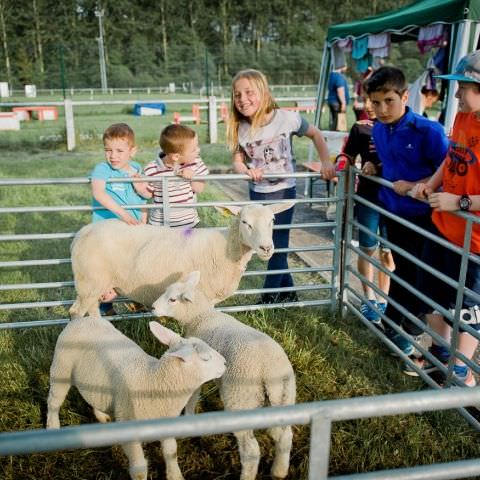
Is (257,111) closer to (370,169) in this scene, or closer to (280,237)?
(370,169)

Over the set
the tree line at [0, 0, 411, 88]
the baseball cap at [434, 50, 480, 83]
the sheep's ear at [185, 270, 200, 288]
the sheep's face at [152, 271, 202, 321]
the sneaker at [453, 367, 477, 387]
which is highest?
the tree line at [0, 0, 411, 88]

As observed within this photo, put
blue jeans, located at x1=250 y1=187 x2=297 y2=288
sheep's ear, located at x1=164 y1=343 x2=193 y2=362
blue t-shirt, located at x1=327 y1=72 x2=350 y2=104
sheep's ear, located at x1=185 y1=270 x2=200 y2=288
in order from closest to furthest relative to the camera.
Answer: sheep's ear, located at x1=164 y1=343 x2=193 y2=362, sheep's ear, located at x1=185 y1=270 x2=200 y2=288, blue jeans, located at x1=250 y1=187 x2=297 y2=288, blue t-shirt, located at x1=327 y1=72 x2=350 y2=104

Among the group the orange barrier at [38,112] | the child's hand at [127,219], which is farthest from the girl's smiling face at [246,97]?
the orange barrier at [38,112]

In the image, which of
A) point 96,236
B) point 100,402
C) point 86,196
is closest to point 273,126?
point 96,236

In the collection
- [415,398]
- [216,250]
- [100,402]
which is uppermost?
[415,398]

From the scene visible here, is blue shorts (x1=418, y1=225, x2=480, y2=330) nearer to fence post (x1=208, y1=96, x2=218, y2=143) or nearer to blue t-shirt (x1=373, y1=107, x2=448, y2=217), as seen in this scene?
blue t-shirt (x1=373, y1=107, x2=448, y2=217)

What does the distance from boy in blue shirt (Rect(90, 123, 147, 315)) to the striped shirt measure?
0.12 metres

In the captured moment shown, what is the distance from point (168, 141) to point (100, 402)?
1818mm

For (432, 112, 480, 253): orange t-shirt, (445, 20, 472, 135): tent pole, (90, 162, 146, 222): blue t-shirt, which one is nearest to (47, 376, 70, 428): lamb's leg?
(90, 162, 146, 222): blue t-shirt

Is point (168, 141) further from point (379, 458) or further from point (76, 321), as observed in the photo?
point (379, 458)

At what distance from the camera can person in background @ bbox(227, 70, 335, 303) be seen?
140 inches

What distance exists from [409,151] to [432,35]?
485cm

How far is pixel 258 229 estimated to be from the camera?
9.63 feet

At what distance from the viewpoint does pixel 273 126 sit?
372cm
